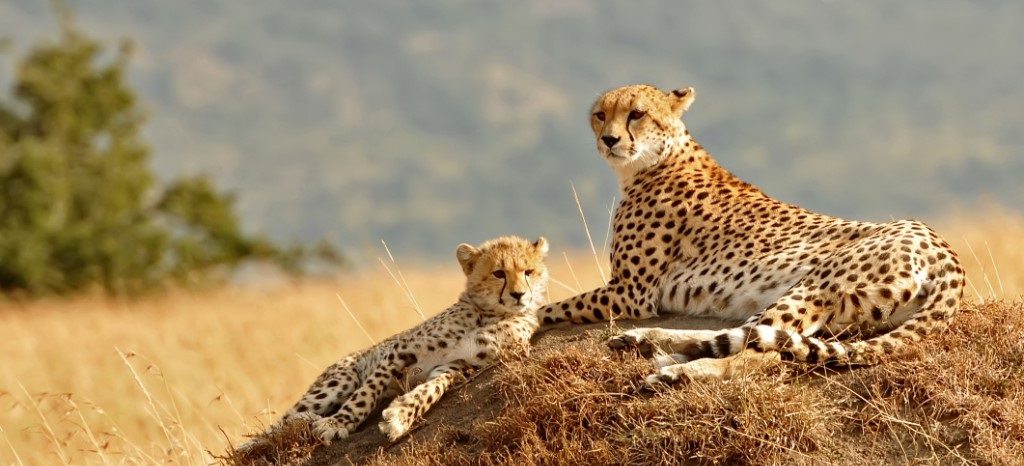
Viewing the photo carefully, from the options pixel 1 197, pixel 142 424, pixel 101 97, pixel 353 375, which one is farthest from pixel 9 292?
pixel 353 375

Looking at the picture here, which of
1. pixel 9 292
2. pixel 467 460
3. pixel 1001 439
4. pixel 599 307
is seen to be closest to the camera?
pixel 1001 439

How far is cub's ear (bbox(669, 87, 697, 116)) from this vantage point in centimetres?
631

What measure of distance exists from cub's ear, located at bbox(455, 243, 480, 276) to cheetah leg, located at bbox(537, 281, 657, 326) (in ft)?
1.20

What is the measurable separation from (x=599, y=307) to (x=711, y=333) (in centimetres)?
99

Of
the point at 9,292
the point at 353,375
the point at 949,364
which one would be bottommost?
the point at 9,292

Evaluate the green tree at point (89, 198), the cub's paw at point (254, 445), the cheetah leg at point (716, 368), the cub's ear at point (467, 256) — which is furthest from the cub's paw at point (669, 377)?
the green tree at point (89, 198)

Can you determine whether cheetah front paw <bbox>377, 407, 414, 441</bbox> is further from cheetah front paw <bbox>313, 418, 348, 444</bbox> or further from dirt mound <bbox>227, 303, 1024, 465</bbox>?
cheetah front paw <bbox>313, 418, 348, 444</bbox>

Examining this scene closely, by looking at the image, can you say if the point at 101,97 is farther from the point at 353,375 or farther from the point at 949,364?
the point at 949,364

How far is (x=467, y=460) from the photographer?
465 cm

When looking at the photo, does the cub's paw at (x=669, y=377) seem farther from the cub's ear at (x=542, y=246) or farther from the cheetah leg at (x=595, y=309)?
the cub's ear at (x=542, y=246)

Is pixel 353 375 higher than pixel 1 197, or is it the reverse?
pixel 353 375

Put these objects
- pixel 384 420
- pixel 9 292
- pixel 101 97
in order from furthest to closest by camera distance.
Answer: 1. pixel 101 97
2. pixel 9 292
3. pixel 384 420

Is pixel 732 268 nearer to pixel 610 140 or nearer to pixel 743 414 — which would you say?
pixel 610 140

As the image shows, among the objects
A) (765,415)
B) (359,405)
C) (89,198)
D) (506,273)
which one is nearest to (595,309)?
(506,273)
